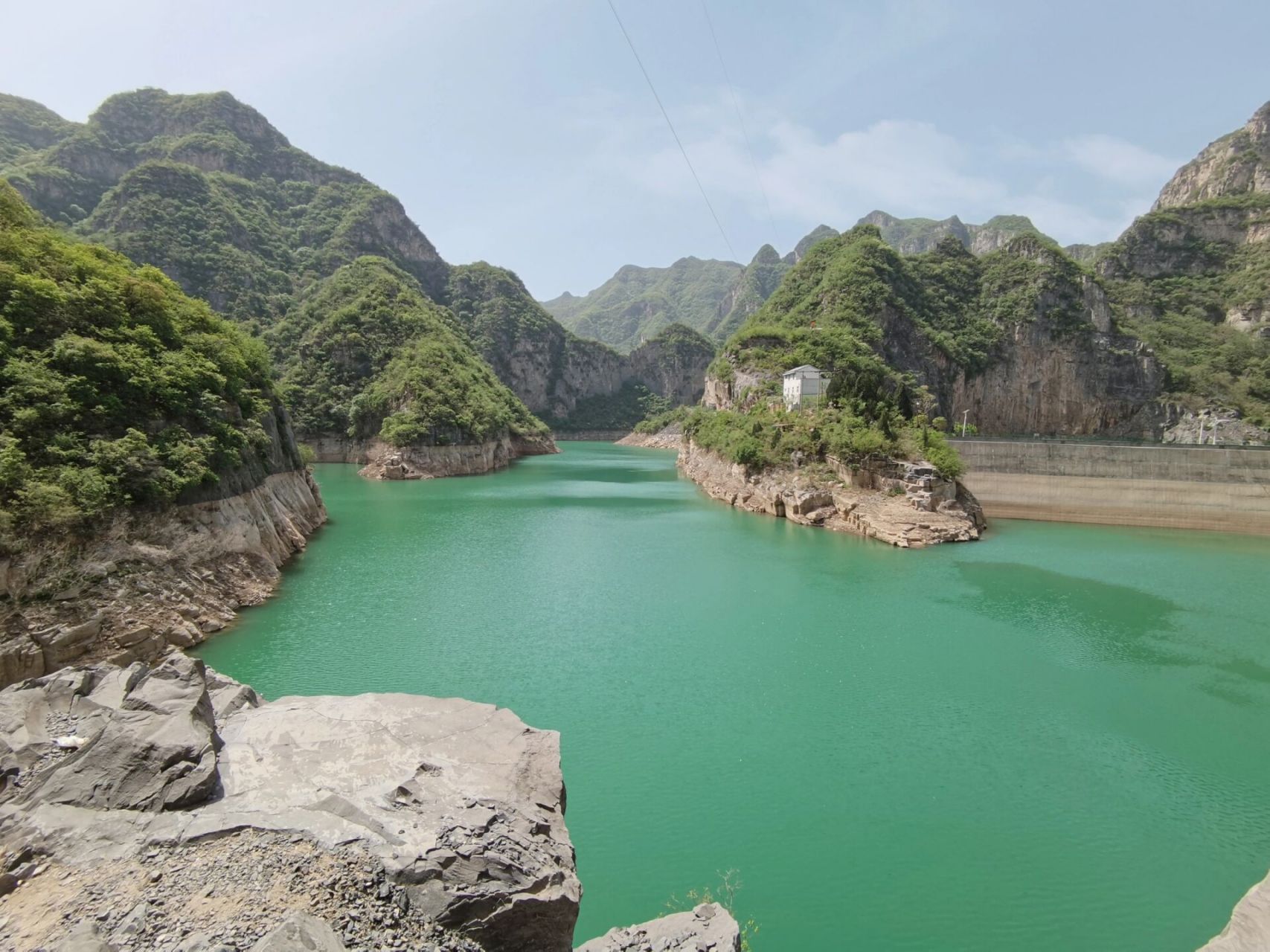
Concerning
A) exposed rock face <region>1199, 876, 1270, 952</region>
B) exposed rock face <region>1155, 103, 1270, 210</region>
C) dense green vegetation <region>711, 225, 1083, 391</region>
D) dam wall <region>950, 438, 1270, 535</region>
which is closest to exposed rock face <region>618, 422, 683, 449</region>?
dense green vegetation <region>711, 225, 1083, 391</region>

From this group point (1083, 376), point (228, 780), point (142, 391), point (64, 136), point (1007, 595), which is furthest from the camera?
point (64, 136)

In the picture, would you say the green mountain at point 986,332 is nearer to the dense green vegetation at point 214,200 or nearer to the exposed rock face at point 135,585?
A: the exposed rock face at point 135,585

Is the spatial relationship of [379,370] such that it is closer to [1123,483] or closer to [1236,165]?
[1123,483]

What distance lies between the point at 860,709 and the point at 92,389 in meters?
17.5

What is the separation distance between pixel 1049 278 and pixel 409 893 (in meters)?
83.8

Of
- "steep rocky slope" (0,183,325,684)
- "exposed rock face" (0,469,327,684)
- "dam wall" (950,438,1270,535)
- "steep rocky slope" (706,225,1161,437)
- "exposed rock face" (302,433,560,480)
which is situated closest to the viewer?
"exposed rock face" (0,469,327,684)

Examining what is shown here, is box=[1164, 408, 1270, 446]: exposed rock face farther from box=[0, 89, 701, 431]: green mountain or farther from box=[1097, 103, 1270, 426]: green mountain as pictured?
box=[0, 89, 701, 431]: green mountain

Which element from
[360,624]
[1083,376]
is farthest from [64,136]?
[1083,376]

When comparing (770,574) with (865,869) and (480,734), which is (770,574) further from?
(480,734)

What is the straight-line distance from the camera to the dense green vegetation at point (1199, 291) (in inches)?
2382

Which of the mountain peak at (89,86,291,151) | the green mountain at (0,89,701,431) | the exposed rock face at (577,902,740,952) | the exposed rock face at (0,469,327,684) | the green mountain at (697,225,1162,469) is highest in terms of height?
the mountain peak at (89,86,291,151)

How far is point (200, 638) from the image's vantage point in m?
14.1

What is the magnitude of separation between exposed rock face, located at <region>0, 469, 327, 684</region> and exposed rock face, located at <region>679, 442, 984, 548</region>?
77.9 ft

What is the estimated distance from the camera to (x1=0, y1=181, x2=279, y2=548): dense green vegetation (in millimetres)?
12180
